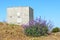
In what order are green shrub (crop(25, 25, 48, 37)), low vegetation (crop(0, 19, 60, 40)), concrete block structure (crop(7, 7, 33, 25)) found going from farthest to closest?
concrete block structure (crop(7, 7, 33, 25)) < green shrub (crop(25, 25, 48, 37)) < low vegetation (crop(0, 19, 60, 40))

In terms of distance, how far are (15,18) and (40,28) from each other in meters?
7.10

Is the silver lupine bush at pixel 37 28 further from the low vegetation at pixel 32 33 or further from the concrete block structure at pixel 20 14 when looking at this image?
the concrete block structure at pixel 20 14

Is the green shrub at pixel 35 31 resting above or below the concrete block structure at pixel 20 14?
below

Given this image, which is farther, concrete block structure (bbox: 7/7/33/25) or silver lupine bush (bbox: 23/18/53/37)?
concrete block structure (bbox: 7/7/33/25)

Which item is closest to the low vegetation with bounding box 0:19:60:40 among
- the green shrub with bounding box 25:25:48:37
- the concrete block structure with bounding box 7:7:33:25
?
the green shrub with bounding box 25:25:48:37

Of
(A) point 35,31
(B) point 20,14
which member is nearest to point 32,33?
(A) point 35,31

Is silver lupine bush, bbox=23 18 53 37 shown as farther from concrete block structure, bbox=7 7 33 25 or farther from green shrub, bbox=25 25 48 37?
concrete block structure, bbox=7 7 33 25

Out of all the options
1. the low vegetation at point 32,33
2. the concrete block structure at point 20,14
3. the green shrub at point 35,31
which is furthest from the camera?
the concrete block structure at point 20,14

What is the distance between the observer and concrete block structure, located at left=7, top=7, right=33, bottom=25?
53.9ft

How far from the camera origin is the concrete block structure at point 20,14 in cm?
1643

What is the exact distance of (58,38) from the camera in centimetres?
962

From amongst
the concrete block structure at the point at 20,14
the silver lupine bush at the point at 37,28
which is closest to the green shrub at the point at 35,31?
the silver lupine bush at the point at 37,28

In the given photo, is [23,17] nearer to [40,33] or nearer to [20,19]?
[20,19]

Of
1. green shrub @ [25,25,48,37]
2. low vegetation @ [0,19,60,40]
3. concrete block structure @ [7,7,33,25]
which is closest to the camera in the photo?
low vegetation @ [0,19,60,40]
